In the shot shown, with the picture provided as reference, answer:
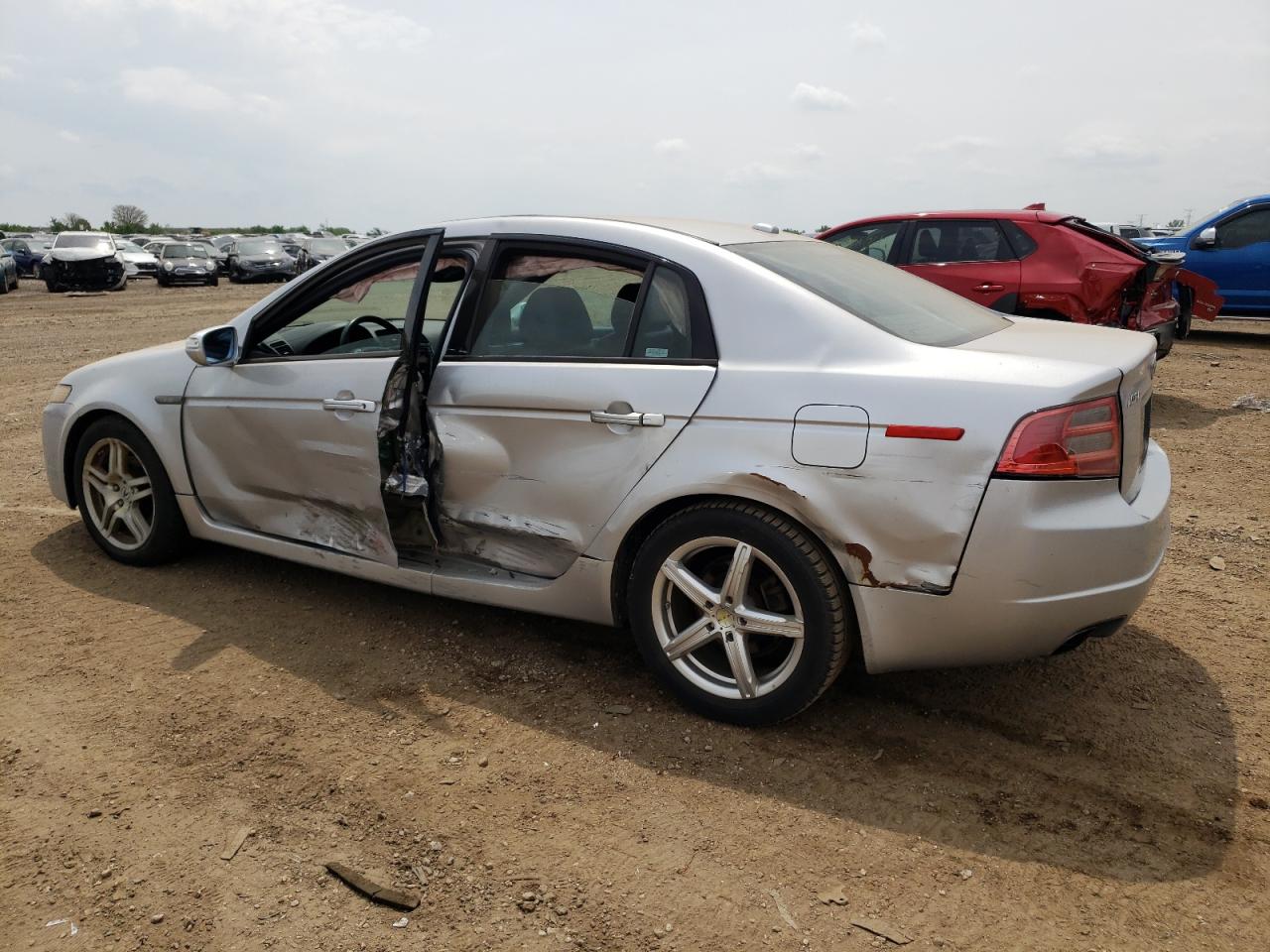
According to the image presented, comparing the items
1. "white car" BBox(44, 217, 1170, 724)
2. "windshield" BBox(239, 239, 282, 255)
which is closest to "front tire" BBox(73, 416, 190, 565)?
"white car" BBox(44, 217, 1170, 724)

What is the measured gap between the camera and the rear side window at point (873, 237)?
9.69m

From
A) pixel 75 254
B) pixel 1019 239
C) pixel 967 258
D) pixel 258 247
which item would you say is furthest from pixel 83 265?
pixel 1019 239

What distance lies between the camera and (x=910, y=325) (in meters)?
3.31

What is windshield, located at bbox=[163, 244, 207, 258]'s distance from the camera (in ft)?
104

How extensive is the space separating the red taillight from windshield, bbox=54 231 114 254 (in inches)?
1166

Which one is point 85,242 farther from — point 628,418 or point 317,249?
point 628,418

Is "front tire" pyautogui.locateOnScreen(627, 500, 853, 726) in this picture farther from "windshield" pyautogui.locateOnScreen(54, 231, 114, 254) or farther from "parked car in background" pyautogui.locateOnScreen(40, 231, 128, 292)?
"windshield" pyautogui.locateOnScreen(54, 231, 114, 254)

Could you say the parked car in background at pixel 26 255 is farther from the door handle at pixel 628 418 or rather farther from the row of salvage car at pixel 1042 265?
the door handle at pixel 628 418

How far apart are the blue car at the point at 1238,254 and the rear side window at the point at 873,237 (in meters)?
4.68

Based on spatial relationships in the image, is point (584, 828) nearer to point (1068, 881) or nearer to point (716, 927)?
point (716, 927)

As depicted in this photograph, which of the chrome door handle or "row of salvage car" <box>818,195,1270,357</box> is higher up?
"row of salvage car" <box>818,195,1270,357</box>

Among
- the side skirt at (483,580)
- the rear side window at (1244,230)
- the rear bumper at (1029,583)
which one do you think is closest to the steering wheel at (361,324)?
the side skirt at (483,580)

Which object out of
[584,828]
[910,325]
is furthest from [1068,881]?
[910,325]

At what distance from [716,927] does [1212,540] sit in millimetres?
3763
